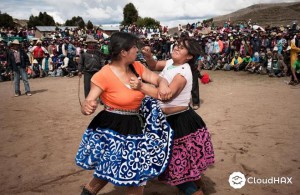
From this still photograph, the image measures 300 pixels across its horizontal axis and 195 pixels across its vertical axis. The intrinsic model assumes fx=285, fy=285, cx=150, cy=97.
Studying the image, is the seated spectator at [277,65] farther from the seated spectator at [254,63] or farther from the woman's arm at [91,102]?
the woman's arm at [91,102]

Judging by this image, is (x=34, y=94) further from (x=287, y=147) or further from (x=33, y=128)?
(x=287, y=147)

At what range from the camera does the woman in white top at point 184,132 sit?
2889mm

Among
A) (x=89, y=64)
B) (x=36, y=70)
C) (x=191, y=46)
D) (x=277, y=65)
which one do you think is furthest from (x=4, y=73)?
(x=191, y=46)

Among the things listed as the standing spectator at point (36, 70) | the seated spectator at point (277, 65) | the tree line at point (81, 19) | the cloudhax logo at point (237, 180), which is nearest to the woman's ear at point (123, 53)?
the cloudhax logo at point (237, 180)

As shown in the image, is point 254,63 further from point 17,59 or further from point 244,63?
point 17,59

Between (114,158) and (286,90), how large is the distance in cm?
876

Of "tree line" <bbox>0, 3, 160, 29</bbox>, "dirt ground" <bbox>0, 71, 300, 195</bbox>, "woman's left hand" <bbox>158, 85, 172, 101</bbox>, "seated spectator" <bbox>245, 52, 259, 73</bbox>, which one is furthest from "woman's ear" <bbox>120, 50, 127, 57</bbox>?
"tree line" <bbox>0, 3, 160, 29</bbox>

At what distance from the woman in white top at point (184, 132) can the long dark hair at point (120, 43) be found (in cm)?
55

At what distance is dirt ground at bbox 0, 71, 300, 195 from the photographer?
152 inches

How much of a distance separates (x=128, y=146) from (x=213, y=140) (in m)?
3.12

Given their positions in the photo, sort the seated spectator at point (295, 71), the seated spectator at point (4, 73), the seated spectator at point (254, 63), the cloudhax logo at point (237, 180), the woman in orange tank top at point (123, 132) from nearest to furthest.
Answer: the woman in orange tank top at point (123, 132) < the cloudhax logo at point (237, 180) < the seated spectator at point (295, 71) < the seated spectator at point (254, 63) < the seated spectator at point (4, 73)

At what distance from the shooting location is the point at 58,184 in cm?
390

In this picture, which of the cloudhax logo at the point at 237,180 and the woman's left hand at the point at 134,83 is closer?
the woman's left hand at the point at 134,83

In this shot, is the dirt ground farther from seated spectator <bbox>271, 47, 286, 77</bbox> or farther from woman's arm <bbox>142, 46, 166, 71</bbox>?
seated spectator <bbox>271, 47, 286, 77</bbox>
